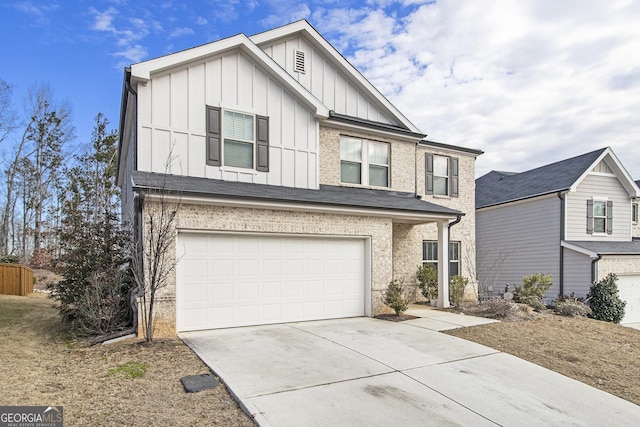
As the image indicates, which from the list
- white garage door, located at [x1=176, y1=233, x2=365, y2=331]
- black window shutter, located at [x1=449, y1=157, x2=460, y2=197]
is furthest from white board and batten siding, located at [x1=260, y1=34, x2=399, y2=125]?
white garage door, located at [x1=176, y1=233, x2=365, y2=331]

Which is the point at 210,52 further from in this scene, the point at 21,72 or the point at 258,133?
the point at 21,72

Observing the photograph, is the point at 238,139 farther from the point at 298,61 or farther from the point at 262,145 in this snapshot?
the point at 298,61

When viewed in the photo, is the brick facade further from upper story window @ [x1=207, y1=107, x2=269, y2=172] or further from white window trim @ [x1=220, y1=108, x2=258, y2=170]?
upper story window @ [x1=207, y1=107, x2=269, y2=172]

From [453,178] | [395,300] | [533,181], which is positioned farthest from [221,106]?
[533,181]

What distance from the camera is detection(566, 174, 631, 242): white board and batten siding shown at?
1744 centimetres

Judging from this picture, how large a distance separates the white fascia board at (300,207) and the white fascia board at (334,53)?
4113 mm

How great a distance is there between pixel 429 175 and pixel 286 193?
7251 millimetres

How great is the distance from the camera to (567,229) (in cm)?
1719

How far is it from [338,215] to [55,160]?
26460 mm

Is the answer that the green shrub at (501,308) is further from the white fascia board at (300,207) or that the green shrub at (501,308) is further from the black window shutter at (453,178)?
the black window shutter at (453,178)

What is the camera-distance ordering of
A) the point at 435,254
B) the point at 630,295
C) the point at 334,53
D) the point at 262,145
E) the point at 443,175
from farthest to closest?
the point at 630,295 < the point at 443,175 < the point at 435,254 < the point at 334,53 < the point at 262,145

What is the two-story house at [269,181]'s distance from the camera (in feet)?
28.3

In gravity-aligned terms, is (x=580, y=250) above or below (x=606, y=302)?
above

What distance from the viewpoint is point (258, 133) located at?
10703 mm
